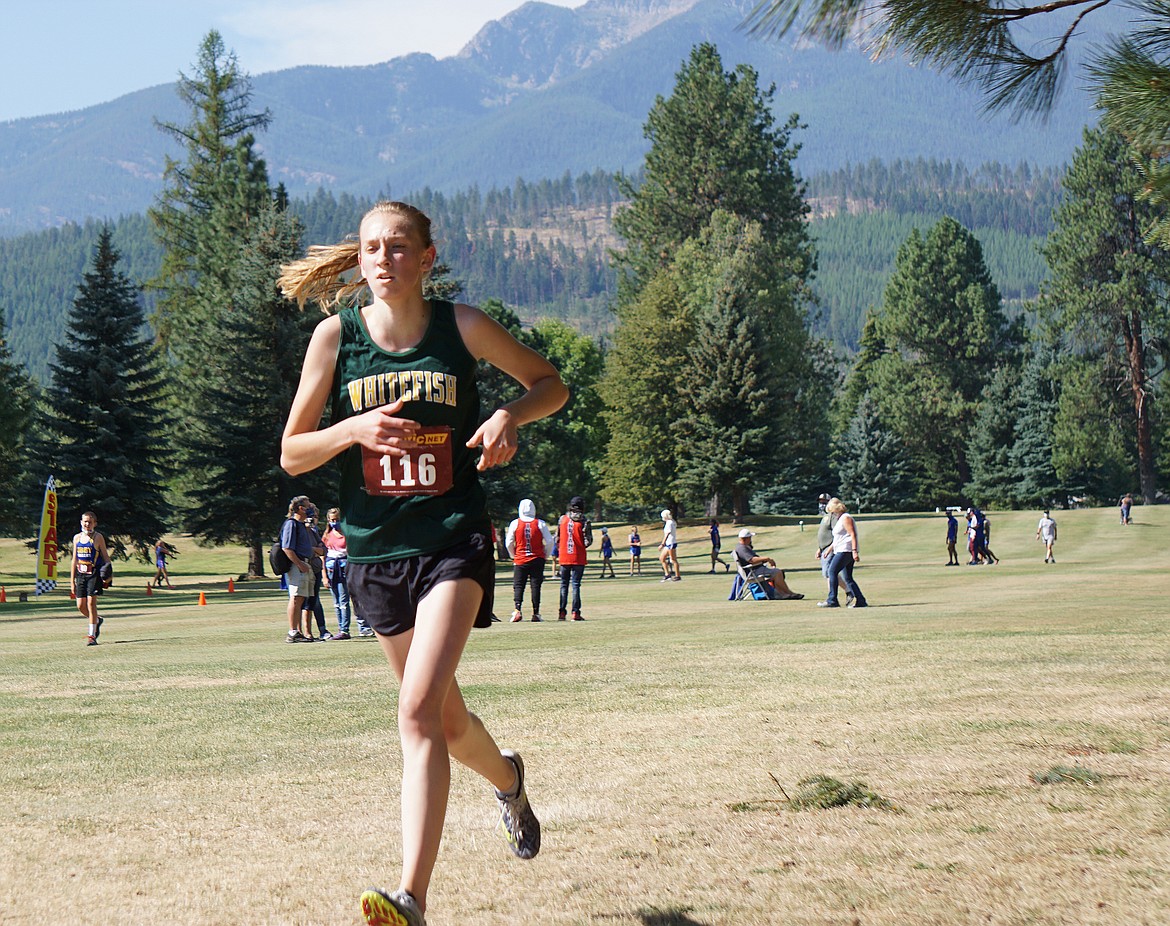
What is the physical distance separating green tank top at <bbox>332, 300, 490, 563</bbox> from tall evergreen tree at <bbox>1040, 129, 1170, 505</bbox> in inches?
3178

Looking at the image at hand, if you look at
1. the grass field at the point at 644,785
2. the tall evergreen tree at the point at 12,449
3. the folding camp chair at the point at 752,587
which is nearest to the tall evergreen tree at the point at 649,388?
the tall evergreen tree at the point at 12,449

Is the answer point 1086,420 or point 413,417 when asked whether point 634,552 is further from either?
point 1086,420

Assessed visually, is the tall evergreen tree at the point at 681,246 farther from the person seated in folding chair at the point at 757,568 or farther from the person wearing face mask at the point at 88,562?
the person wearing face mask at the point at 88,562

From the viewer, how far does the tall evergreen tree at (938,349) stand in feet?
311

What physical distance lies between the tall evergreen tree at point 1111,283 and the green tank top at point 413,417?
80.7 meters

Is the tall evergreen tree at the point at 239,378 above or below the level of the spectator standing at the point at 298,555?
above

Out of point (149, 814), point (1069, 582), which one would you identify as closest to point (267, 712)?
point (149, 814)

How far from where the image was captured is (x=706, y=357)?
70.1 m

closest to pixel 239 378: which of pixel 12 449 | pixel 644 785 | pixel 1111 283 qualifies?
pixel 12 449

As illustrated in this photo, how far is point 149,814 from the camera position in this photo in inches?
251

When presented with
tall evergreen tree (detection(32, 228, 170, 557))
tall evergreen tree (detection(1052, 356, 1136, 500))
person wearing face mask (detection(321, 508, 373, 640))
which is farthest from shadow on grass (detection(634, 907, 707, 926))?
tall evergreen tree (detection(1052, 356, 1136, 500))

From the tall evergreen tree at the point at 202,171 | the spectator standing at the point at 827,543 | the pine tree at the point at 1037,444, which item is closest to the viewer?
the spectator standing at the point at 827,543

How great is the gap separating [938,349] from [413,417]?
9759 centimetres

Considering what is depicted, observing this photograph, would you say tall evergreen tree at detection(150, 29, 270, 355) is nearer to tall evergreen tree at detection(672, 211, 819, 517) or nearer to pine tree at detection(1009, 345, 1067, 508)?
tall evergreen tree at detection(672, 211, 819, 517)
